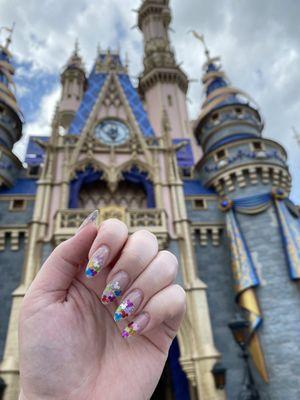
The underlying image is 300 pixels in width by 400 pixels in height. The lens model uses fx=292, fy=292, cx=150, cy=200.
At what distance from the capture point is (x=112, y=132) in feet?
55.2

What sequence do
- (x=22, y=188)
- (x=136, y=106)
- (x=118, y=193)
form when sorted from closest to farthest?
(x=22, y=188)
(x=118, y=193)
(x=136, y=106)

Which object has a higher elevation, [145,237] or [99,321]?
[145,237]

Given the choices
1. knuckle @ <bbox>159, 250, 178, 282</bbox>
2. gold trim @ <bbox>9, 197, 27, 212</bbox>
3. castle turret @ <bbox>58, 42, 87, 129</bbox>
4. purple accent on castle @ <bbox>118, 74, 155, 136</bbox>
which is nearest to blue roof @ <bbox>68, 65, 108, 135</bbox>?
purple accent on castle @ <bbox>118, 74, 155, 136</bbox>

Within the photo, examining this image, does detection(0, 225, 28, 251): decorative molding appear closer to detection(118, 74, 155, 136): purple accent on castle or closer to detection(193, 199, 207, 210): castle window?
detection(193, 199, 207, 210): castle window

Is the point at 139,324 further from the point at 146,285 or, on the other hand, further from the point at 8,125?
the point at 8,125

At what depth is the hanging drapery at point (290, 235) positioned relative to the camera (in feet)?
39.1

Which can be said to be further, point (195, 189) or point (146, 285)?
point (195, 189)

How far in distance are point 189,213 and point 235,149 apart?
4.39 metres

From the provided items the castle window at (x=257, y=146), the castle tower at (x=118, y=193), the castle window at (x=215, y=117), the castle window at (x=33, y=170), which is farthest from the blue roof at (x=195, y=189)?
the castle window at (x=33, y=170)

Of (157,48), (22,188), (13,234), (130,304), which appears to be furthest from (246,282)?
(157,48)

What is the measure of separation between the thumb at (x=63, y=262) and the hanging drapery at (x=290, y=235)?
38.9 feet

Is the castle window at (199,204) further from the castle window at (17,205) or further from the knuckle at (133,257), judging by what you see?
the knuckle at (133,257)

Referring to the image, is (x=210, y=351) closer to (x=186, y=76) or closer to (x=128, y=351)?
(x=128, y=351)

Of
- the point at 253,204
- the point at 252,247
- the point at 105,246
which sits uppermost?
the point at 253,204
